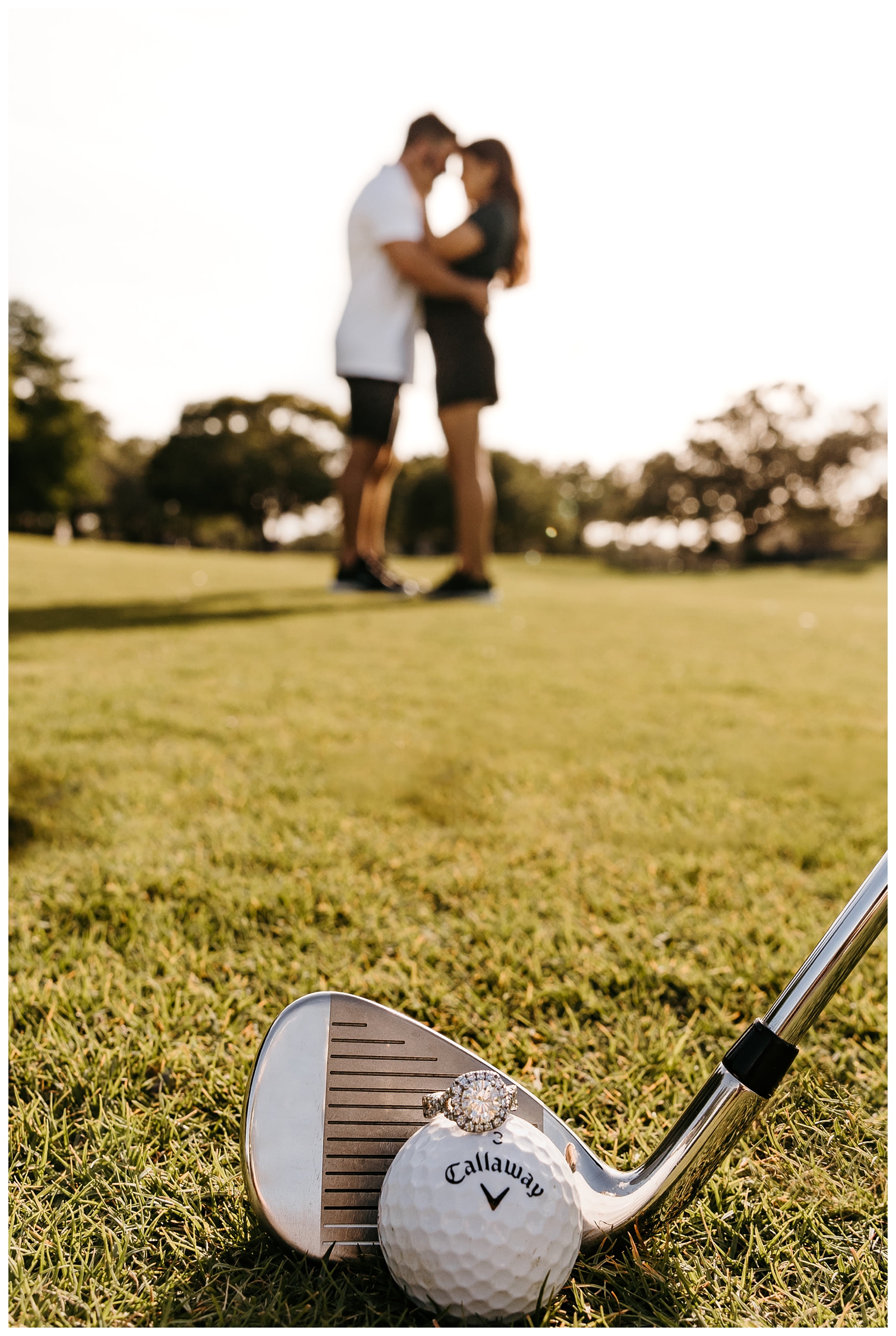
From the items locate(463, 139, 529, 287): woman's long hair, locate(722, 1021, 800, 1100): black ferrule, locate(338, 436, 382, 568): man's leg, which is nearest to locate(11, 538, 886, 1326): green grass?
locate(722, 1021, 800, 1100): black ferrule

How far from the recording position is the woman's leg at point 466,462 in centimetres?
548

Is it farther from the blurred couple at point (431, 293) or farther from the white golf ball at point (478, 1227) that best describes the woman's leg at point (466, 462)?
the white golf ball at point (478, 1227)

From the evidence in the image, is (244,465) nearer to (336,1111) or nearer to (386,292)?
(386,292)

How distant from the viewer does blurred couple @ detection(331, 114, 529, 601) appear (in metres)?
5.18

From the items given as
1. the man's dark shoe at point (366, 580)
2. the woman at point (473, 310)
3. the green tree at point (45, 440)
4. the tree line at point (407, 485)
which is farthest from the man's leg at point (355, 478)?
the green tree at point (45, 440)

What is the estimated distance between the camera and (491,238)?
206 inches

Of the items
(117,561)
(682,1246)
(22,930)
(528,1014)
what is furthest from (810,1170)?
(117,561)

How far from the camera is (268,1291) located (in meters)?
1.23

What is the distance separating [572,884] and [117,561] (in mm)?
9382

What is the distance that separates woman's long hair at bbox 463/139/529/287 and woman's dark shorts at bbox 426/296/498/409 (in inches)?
15.3

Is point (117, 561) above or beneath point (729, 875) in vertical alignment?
above

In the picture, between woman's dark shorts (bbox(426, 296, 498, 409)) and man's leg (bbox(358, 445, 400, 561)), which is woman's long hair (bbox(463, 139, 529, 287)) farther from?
man's leg (bbox(358, 445, 400, 561))

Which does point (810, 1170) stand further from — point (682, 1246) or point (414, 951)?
point (414, 951)

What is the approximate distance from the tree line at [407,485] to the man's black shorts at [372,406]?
1687cm
